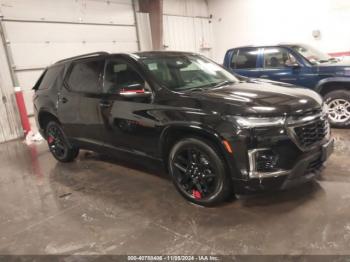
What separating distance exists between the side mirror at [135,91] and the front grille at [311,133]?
147 cm

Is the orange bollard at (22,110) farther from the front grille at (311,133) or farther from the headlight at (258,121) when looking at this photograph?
the front grille at (311,133)

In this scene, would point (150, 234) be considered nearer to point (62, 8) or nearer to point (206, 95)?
point (206, 95)

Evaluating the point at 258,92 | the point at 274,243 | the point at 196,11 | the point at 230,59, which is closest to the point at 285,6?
the point at 196,11

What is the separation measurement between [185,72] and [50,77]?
7.59ft

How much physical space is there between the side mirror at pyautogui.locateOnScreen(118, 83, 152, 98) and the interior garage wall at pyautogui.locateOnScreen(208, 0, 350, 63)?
844cm

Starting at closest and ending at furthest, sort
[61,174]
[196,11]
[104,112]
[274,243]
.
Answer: [274,243] < [104,112] < [61,174] < [196,11]

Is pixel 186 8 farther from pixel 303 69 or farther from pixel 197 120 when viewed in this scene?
pixel 197 120

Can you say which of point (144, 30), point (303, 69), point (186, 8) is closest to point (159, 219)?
point (303, 69)

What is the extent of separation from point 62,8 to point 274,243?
7.38 meters

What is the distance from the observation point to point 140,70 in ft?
10.8

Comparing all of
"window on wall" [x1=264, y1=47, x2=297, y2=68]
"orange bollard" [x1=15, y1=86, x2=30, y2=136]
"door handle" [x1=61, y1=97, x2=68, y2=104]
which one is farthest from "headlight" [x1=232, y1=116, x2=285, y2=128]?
"orange bollard" [x1=15, y1=86, x2=30, y2=136]

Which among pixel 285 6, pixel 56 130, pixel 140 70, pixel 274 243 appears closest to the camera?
pixel 274 243

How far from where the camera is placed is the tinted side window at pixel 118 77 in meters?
3.34

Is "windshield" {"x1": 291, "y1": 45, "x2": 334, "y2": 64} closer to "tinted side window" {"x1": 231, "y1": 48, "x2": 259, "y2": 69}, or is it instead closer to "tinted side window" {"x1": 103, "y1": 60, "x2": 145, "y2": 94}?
"tinted side window" {"x1": 231, "y1": 48, "x2": 259, "y2": 69}
